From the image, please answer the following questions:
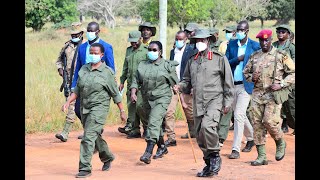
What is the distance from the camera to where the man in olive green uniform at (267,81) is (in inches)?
368

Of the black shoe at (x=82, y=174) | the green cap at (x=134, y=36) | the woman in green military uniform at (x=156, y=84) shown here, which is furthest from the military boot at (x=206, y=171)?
→ the green cap at (x=134, y=36)

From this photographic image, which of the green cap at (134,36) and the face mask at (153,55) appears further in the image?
the green cap at (134,36)

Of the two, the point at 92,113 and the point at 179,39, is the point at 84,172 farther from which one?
the point at 179,39

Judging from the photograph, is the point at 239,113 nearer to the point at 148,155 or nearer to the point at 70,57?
the point at 148,155

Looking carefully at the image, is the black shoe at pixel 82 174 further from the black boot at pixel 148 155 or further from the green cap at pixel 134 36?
the green cap at pixel 134 36

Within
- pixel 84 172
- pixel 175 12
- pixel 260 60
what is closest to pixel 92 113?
pixel 84 172

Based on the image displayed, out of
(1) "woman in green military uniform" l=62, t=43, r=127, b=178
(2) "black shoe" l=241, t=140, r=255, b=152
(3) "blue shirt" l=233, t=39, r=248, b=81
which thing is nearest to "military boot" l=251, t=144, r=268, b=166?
(2) "black shoe" l=241, t=140, r=255, b=152

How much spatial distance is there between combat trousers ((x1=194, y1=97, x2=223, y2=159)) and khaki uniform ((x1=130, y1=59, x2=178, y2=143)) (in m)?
1.25

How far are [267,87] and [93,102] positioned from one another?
2.44 meters

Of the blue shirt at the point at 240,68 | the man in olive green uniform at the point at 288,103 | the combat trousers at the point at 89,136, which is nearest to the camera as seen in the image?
the combat trousers at the point at 89,136

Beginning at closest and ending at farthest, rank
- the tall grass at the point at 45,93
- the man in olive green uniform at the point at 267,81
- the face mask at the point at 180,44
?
the man in olive green uniform at the point at 267,81 < the face mask at the point at 180,44 < the tall grass at the point at 45,93

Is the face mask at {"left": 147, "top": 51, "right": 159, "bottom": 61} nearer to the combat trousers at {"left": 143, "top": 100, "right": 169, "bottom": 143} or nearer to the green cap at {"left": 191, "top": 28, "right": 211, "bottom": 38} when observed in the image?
the combat trousers at {"left": 143, "top": 100, "right": 169, "bottom": 143}

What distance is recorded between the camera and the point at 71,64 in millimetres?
11734
